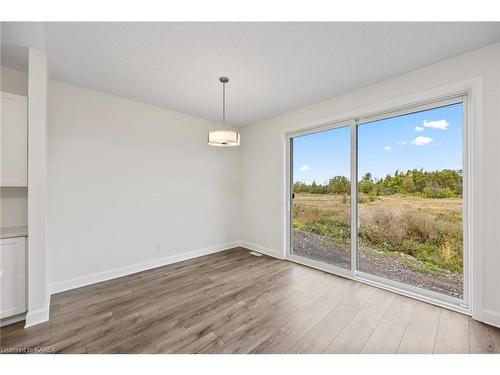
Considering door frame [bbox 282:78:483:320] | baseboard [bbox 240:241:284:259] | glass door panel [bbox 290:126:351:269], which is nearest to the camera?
door frame [bbox 282:78:483:320]

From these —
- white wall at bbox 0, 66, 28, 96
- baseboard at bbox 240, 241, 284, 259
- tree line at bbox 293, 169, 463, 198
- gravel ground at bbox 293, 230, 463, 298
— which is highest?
white wall at bbox 0, 66, 28, 96

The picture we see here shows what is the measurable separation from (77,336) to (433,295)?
361 centimetres

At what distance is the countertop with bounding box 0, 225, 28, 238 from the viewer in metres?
1.92

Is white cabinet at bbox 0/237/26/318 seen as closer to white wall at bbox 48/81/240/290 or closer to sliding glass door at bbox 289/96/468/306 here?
white wall at bbox 48/81/240/290

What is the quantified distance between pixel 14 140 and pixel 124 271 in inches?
80.4

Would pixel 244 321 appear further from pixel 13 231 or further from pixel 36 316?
pixel 13 231

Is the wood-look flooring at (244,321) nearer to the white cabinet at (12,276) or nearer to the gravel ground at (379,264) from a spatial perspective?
the white cabinet at (12,276)

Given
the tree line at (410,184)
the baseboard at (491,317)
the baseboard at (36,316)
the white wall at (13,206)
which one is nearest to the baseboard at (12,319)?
the baseboard at (36,316)

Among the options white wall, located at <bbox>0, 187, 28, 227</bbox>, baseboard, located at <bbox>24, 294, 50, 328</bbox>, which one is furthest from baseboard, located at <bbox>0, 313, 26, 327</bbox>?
white wall, located at <bbox>0, 187, 28, 227</bbox>

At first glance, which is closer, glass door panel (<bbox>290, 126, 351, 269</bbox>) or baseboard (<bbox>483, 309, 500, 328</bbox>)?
baseboard (<bbox>483, 309, 500, 328</bbox>)

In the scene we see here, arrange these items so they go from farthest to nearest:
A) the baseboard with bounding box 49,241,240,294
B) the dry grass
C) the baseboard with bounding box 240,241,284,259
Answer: the baseboard with bounding box 240,241,284,259 → the baseboard with bounding box 49,241,240,294 → the dry grass

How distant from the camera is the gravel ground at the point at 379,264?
7.70ft

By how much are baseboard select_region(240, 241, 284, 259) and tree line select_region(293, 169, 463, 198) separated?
148 cm

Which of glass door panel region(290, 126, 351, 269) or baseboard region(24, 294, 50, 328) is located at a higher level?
glass door panel region(290, 126, 351, 269)
